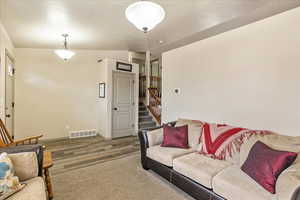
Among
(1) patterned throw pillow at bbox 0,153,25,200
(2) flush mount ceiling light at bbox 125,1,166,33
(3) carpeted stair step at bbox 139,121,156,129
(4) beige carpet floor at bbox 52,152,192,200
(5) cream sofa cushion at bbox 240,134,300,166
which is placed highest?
(2) flush mount ceiling light at bbox 125,1,166,33

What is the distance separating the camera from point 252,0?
2.18 meters

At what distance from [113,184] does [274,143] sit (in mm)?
2283

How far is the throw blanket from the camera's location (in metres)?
2.28

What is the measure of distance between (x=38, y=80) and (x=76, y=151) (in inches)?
91.8

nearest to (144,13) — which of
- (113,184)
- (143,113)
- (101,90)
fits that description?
(113,184)

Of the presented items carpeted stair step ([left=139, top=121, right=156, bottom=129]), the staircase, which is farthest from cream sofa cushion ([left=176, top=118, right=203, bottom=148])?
the staircase

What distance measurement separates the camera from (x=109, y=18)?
112 inches

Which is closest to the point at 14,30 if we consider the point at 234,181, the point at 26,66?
the point at 26,66

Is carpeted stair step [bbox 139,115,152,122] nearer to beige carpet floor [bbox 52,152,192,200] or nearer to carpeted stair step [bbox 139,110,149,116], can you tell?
carpeted stair step [bbox 139,110,149,116]

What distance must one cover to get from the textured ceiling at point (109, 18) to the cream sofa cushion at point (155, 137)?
7.03 feet

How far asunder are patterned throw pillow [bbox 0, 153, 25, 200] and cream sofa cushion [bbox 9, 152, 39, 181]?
0.10 metres

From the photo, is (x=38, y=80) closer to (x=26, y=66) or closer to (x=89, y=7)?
(x=26, y=66)

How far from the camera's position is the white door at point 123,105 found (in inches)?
196

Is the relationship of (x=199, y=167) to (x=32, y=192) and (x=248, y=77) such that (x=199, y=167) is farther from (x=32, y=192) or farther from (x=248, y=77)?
(x=32, y=192)
